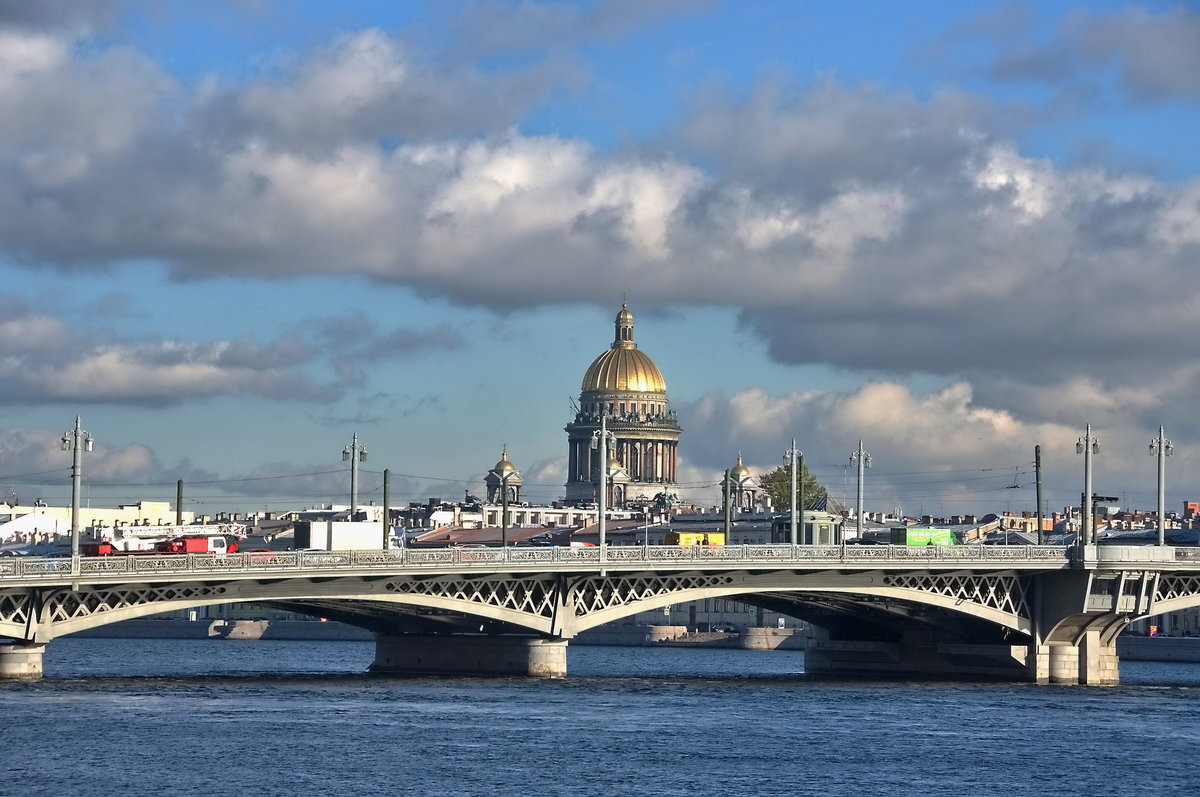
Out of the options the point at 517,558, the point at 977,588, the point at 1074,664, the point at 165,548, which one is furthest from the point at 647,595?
the point at 1074,664

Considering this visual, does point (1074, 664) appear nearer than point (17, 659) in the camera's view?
No

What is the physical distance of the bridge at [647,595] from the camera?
7088 cm

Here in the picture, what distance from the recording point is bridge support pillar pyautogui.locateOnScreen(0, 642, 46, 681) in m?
71.4

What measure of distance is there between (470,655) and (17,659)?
17.9 meters

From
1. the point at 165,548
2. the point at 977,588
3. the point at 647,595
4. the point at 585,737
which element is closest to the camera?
the point at 585,737

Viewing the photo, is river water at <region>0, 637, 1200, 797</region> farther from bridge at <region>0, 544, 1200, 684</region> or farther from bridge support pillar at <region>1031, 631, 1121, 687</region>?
bridge at <region>0, 544, 1200, 684</region>

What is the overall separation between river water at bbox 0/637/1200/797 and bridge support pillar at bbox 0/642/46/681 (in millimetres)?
846

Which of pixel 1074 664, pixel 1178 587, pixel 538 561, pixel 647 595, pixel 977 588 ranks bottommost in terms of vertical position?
pixel 1074 664

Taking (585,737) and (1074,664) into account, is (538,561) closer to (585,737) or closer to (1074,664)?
(585,737)

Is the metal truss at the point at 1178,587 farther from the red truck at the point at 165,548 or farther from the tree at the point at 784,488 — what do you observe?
the tree at the point at 784,488

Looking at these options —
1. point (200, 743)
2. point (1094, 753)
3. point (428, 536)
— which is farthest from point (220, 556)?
point (428, 536)

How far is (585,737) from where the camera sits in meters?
59.7

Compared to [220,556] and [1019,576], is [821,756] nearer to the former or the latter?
[220,556]

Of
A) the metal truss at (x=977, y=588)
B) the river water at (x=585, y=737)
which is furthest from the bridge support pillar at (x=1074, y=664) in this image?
the river water at (x=585, y=737)
